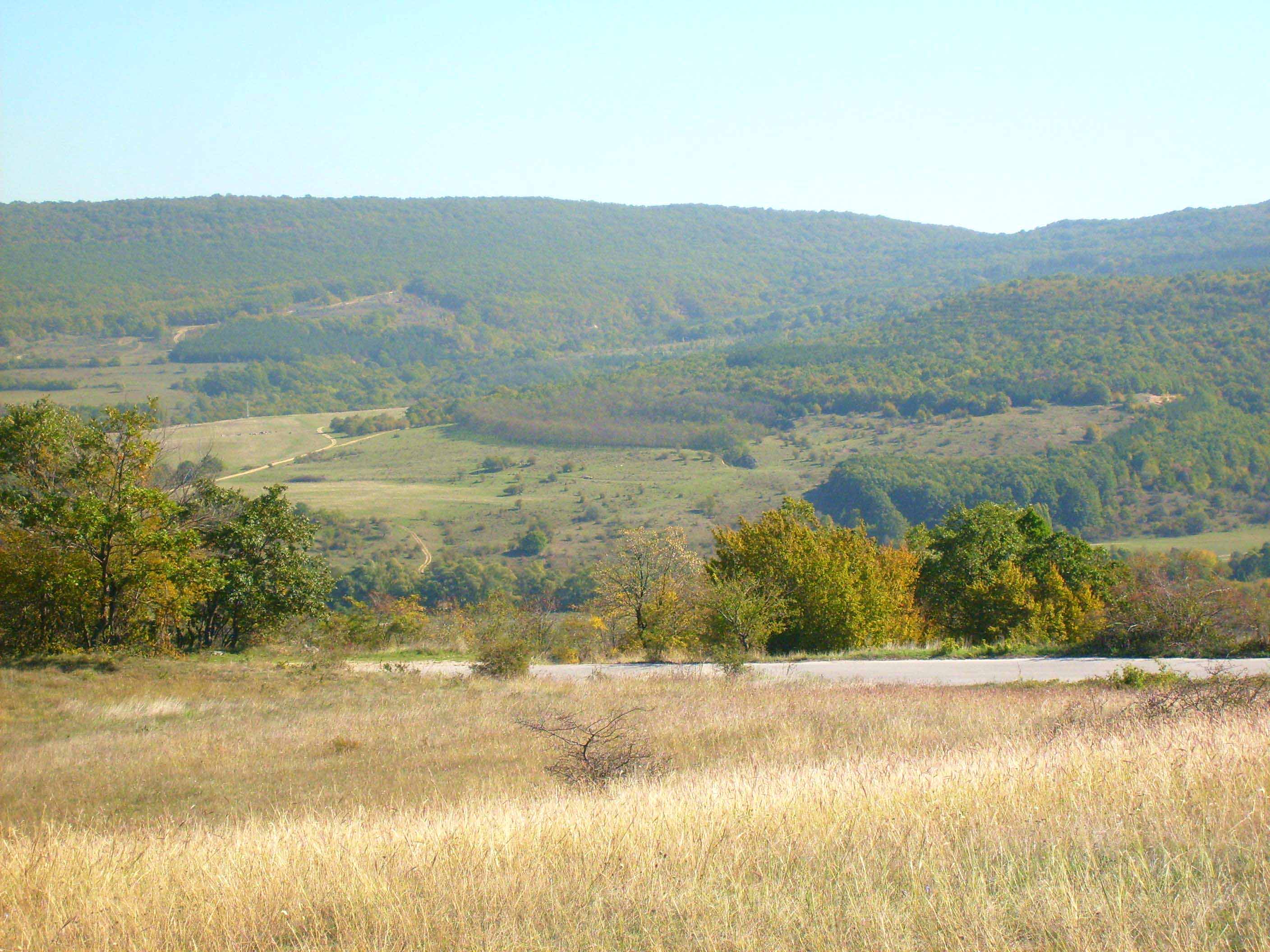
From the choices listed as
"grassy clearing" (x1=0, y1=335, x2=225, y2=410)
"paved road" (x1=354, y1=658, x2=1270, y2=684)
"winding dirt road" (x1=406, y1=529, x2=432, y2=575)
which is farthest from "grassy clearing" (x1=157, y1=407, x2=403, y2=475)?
"paved road" (x1=354, y1=658, x2=1270, y2=684)

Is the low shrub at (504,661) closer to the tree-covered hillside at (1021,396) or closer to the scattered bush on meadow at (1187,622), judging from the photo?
the scattered bush on meadow at (1187,622)

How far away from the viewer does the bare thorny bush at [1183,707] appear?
310 inches

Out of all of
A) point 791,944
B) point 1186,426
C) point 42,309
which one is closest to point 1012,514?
point 791,944

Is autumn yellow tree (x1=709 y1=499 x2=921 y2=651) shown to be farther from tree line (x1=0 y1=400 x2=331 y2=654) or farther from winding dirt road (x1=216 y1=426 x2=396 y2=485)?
winding dirt road (x1=216 y1=426 x2=396 y2=485)

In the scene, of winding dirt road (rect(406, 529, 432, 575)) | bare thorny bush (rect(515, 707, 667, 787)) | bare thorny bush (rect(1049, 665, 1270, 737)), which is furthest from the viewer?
winding dirt road (rect(406, 529, 432, 575))

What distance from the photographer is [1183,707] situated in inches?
327

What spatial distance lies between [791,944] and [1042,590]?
2944cm

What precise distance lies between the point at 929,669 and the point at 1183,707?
12049 mm

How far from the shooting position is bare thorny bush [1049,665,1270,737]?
310 inches

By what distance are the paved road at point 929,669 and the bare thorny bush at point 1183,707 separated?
6212 mm

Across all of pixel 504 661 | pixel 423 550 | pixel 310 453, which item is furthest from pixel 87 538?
pixel 310 453

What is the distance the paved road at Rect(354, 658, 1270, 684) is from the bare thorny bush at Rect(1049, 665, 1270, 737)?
20.4 feet

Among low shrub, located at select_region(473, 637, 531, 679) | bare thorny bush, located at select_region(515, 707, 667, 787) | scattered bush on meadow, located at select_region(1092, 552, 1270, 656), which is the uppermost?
bare thorny bush, located at select_region(515, 707, 667, 787)

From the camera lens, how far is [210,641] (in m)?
26.3
